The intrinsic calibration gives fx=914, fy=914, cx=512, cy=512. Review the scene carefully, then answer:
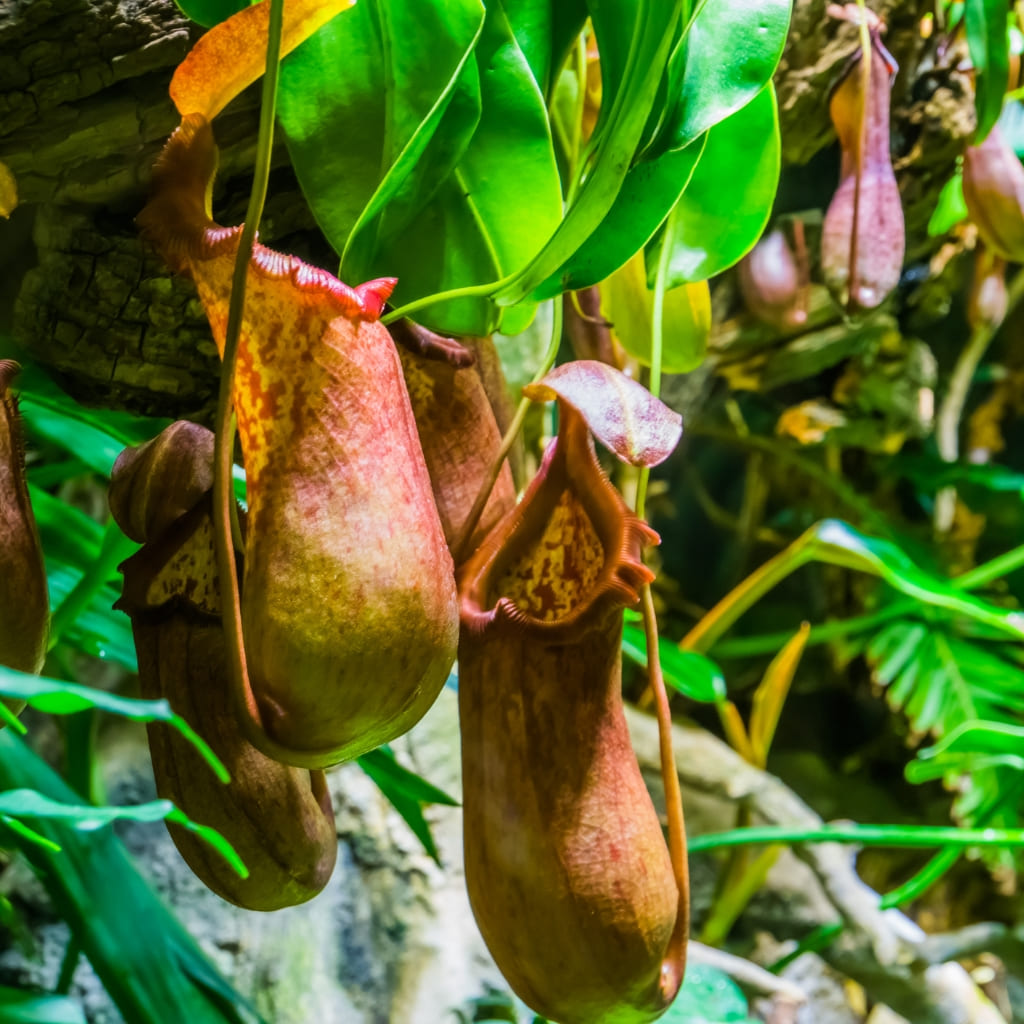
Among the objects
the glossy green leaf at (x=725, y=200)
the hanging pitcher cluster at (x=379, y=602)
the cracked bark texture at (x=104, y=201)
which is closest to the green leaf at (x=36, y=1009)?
the hanging pitcher cluster at (x=379, y=602)

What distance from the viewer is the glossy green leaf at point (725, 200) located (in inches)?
30.9

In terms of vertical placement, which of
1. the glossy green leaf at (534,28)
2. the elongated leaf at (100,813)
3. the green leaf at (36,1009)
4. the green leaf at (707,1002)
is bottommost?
the green leaf at (707,1002)

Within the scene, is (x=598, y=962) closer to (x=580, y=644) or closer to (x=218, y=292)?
(x=580, y=644)

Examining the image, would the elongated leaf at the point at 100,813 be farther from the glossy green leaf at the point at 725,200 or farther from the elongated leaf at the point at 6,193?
the glossy green leaf at the point at 725,200

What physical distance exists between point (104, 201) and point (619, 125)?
0.46 m

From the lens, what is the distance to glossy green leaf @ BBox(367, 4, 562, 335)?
2.04 ft

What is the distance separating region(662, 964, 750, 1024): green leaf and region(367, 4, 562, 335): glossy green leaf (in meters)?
0.82

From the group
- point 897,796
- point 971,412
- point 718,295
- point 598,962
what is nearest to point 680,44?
point 598,962

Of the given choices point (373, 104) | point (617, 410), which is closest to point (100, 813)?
point (617, 410)

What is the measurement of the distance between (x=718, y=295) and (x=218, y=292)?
1.47 m

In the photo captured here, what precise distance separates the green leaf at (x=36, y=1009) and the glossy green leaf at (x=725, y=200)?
0.76 metres

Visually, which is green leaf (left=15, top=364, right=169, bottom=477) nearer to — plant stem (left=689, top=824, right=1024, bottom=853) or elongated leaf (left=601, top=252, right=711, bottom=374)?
elongated leaf (left=601, top=252, right=711, bottom=374)

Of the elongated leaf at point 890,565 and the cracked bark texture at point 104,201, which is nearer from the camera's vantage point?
the cracked bark texture at point 104,201

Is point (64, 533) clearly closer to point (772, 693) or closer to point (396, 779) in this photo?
point (396, 779)
